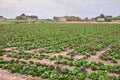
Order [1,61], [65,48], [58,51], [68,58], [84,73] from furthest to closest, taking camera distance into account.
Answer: [65,48] < [58,51] < [68,58] < [1,61] < [84,73]

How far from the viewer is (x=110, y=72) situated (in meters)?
11.9

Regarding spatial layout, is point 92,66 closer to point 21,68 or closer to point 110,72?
point 110,72

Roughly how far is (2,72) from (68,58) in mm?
4721

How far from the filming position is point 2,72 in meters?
11.9

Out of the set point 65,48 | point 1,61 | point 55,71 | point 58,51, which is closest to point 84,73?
point 55,71

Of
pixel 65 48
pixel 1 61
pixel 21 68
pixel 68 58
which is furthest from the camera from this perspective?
pixel 65 48

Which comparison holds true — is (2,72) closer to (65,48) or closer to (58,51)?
(58,51)

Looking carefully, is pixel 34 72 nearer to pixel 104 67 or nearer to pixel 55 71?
pixel 55 71

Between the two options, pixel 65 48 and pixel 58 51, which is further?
pixel 65 48

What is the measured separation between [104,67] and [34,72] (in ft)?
12.2

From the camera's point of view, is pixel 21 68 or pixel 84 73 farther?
pixel 21 68

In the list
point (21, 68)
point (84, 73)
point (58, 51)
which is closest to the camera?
point (84, 73)

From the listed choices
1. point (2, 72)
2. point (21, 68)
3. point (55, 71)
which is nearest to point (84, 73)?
point (55, 71)

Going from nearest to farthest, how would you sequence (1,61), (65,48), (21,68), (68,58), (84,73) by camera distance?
(84,73)
(21,68)
(1,61)
(68,58)
(65,48)
